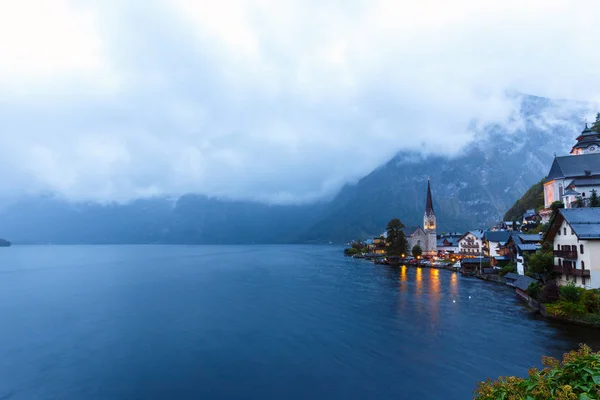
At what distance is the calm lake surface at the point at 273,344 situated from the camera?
29641 mm

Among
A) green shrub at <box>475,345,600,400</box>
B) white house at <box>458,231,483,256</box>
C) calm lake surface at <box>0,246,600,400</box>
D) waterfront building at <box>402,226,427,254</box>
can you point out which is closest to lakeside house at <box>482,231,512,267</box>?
white house at <box>458,231,483,256</box>

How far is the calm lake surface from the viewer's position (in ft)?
97.2

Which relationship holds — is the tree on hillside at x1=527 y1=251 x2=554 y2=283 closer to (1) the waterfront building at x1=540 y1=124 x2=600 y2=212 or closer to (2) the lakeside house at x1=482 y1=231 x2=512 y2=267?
(1) the waterfront building at x1=540 y1=124 x2=600 y2=212

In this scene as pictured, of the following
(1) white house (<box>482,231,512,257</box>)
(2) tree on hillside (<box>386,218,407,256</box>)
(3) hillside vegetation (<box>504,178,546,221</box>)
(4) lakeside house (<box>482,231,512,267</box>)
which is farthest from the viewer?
(2) tree on hillside (<box>386,218,407,256</box>)

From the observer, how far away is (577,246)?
150ft

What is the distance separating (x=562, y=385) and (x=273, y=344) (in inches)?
1402

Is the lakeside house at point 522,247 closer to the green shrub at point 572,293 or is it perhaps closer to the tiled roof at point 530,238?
the tiled roof at point 530,238

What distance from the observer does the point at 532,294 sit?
5441cm

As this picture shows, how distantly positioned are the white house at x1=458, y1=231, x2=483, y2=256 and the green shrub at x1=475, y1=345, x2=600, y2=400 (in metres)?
128

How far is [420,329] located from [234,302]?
121 ft

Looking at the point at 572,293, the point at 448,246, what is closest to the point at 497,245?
the point at 448,246

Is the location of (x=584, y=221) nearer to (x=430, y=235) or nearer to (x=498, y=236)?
(x=498, y=236)

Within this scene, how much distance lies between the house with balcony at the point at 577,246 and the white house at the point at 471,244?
76.2 meters

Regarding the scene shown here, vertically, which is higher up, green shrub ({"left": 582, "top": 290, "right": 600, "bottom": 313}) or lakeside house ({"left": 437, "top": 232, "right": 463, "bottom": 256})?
lakeside house ({"left": 437, "top": 232, "right": 463, "bottom": 256})
